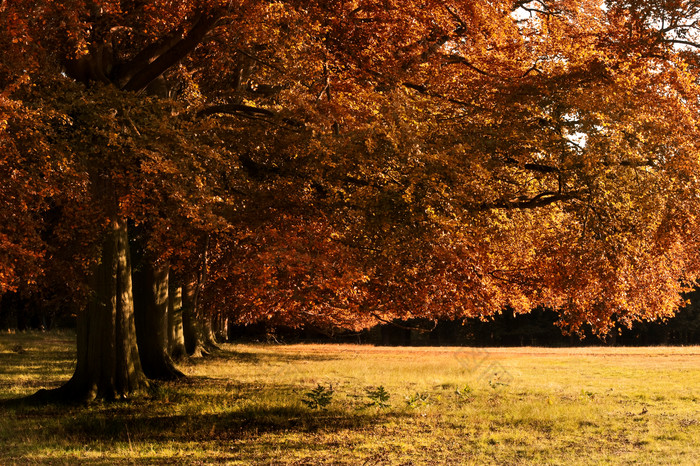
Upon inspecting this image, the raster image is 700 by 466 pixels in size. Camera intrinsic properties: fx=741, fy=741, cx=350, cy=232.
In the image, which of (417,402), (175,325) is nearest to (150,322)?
(175,325)

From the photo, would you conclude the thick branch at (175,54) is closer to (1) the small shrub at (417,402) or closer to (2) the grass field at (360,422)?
(2) the grass field at (360,422)

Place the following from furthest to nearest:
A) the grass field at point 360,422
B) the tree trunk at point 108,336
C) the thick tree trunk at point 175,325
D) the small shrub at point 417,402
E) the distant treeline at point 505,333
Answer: the distant treeline at point 505,333
the thick tree trunk at point 175,325
the small shrub at point 417,402
the tree trunk at point 108,336
the grass field at point 360,422

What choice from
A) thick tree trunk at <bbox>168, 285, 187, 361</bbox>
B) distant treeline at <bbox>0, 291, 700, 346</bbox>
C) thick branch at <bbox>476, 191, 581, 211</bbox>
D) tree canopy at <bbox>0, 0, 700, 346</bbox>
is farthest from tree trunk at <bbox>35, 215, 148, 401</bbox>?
distant treeline at <bbox>0, 291, 700, 346</bbox>

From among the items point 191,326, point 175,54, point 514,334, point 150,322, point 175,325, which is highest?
point 175,54

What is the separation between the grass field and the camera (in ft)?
37.7

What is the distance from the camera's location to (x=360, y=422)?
14.8m

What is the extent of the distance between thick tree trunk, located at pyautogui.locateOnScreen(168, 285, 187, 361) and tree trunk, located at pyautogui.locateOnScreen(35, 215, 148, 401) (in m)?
8.65

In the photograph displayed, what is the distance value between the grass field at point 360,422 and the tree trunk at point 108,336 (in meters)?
0.57

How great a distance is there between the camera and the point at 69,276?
13.6 m

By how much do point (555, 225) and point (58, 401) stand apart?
11.5 m

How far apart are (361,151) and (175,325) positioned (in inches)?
634

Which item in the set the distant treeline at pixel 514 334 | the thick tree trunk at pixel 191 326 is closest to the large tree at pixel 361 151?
the thick tree trunk at pixel 191 326

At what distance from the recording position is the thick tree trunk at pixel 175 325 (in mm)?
25688

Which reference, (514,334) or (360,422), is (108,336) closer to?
(360,422)
